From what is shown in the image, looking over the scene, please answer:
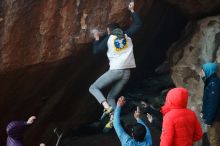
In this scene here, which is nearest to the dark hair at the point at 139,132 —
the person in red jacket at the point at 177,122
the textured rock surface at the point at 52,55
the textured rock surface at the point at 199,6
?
the person in red jacket at the point at 177,122

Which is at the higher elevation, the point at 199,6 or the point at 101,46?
the point at 199,6

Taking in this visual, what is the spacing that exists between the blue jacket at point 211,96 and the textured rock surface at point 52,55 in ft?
8.45

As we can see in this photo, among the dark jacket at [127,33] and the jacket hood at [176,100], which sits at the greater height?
the dark jacket at [127,33]

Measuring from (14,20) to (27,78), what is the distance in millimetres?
1453

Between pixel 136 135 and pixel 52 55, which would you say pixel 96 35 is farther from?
pixel 136 135

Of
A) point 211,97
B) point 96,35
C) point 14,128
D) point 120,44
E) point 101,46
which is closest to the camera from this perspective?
point 14,128

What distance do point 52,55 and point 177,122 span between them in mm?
3563

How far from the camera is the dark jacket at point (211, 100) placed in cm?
803

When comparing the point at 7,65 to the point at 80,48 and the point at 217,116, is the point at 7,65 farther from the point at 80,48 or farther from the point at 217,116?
the point at 217,116

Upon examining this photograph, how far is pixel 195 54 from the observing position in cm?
1098

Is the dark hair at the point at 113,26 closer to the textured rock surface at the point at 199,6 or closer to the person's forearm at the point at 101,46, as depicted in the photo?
the person's forearm at the point at 101,46

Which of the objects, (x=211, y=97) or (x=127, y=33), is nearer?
(x=211, y=97)

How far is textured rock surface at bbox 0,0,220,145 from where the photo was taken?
915 centimetres

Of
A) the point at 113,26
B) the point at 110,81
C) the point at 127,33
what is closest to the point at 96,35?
the point at 113,26
